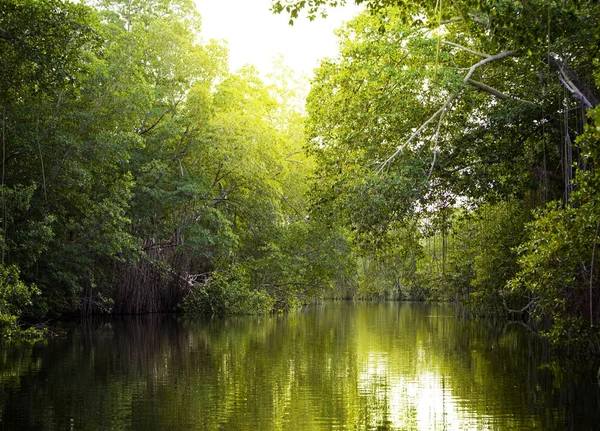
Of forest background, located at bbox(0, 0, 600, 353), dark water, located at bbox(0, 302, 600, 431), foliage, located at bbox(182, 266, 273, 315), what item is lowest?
dark water, located at bbox(0, 302, 600, 431)

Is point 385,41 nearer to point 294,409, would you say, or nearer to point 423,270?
point 294,409

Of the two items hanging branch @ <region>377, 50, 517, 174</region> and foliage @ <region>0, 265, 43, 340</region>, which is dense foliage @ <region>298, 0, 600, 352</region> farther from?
foliage @ <region>0, 265, 43, 340</region>

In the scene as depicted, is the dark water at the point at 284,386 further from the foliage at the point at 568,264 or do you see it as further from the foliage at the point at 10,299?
the foliage at the point at 568,264

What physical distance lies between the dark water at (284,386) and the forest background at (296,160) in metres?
1.77

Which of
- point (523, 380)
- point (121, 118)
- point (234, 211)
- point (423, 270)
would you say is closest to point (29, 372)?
point (523, 380)

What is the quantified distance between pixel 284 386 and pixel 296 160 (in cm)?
2324

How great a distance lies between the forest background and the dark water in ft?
5.82

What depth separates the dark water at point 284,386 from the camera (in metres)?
8.22

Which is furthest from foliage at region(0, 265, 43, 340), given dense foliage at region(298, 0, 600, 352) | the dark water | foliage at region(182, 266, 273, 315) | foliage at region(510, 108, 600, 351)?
foliage at region(182, 266, 273, 315)

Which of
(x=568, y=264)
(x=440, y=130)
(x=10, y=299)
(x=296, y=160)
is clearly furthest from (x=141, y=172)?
(x=568, y=264)

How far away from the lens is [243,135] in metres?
27.8

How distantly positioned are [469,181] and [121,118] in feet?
35.1

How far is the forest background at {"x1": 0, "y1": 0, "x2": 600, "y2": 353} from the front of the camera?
13242 millimetres

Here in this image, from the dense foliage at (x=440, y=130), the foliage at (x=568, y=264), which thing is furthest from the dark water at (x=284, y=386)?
the dense foliage at (x=440, y=130)
